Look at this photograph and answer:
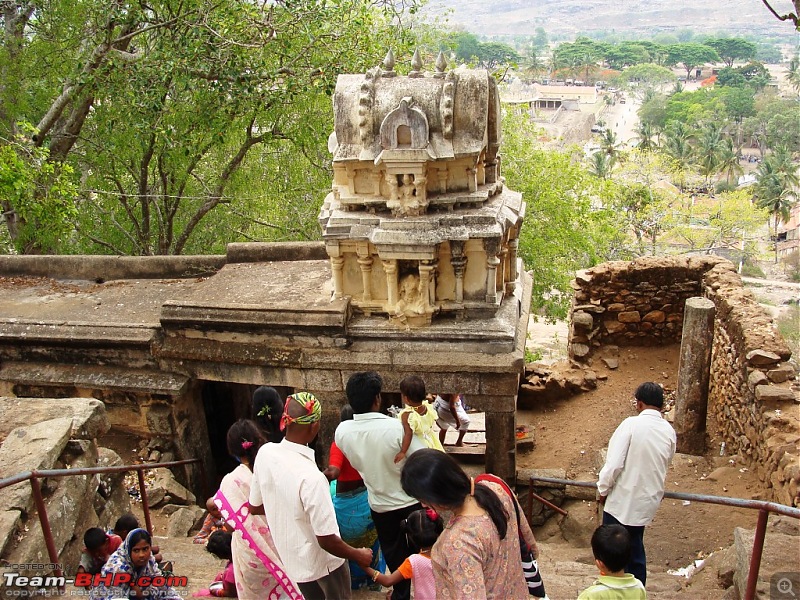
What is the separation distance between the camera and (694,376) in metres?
7.80

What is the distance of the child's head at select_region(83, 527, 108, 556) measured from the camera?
4312 mm

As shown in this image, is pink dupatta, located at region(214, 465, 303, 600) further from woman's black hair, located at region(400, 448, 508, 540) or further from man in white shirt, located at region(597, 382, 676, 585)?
man in white shirt, located at region(597, 382, 676, 585)

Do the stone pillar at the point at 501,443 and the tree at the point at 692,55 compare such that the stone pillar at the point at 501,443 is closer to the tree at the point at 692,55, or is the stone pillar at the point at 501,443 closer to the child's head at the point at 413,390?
the child's head at the point at 413,390

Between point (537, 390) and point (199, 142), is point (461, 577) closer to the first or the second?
point (537, 390)

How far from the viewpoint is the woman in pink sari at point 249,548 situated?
155 inches

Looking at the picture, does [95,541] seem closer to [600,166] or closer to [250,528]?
[250,528]

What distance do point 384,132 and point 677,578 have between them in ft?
14.7

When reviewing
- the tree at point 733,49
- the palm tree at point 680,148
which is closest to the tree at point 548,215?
the palm tree at point 680,148

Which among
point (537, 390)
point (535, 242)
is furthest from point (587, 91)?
point (537, 390)

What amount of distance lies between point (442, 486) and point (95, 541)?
2487 mm

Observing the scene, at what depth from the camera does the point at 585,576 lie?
5191mm

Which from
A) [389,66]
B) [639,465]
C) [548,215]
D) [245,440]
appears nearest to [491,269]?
[389,66]

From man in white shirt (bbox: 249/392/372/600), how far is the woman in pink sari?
0.25 metres

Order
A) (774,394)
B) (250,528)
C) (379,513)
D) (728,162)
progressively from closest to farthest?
(250,528) → (379,513) → (774,394) → (728,162)
